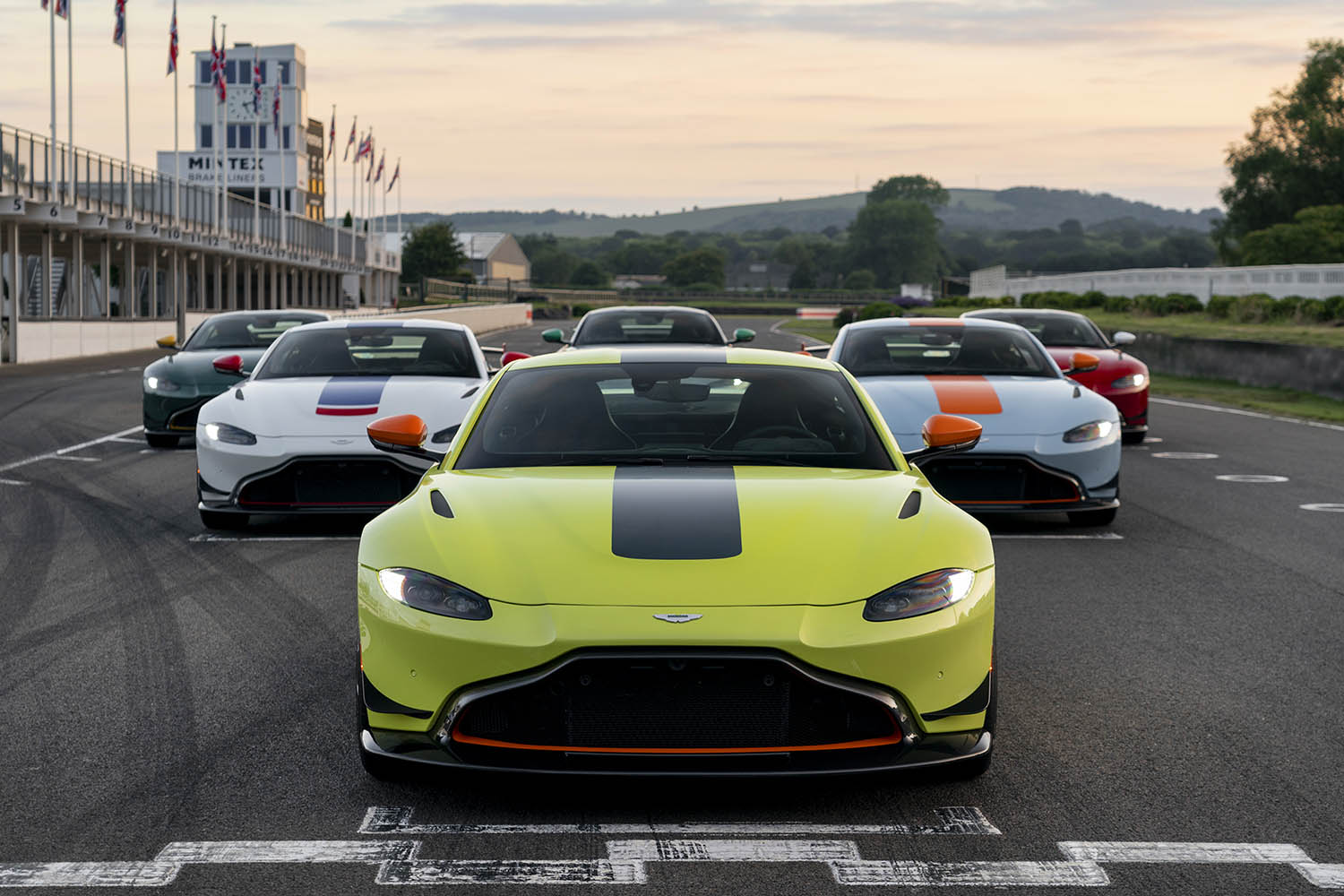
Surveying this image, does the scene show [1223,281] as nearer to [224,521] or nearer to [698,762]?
[224,521]

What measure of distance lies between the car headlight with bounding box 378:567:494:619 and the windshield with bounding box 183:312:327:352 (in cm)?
1206

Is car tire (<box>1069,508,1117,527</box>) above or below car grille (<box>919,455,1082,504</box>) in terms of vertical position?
below

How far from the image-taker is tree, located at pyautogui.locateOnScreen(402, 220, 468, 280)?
6053 inches

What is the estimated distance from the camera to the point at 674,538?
4551mm

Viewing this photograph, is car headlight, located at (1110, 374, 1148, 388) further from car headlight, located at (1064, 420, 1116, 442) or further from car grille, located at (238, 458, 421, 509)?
car grille, located at (238, 458, 421, 509)

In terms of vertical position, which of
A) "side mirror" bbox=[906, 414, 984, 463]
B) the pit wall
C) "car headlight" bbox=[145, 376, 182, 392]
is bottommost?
the pit wall

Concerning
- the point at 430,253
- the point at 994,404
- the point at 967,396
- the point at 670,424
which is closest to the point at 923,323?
the point at 967,396

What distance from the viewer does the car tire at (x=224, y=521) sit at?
9.79 m

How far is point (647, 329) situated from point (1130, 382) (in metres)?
4.80

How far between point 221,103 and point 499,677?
2030 inches

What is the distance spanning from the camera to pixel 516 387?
19.5 ft

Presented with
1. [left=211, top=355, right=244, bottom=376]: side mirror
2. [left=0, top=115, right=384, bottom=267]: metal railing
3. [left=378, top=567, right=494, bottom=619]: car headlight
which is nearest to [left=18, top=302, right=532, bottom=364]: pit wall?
[left=0, top=115, right=384, bottom=267]: metal railing

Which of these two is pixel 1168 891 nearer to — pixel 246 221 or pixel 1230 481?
pixel 1230 481

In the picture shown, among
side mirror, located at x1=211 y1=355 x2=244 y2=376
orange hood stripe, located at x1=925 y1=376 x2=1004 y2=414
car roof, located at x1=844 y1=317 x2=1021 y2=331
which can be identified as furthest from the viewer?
side mirror, located at x1=211 y1=355 x2=244 y2=376
